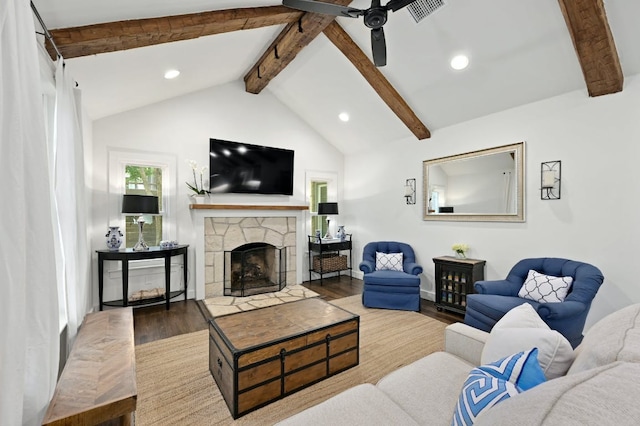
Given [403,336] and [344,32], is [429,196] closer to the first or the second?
[403,336]

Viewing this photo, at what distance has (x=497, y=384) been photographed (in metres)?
1.01

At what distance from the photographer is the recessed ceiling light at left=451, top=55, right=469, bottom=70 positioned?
321 centimetres

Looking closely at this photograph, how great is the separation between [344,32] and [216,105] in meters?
2.36

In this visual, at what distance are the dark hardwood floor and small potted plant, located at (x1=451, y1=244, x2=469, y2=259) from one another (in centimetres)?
81

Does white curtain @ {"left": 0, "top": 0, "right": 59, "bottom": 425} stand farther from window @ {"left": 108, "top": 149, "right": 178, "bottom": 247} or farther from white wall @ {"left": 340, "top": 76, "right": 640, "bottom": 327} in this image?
white wall @ {"left": 340, "top": 76, "right": 640, "bottom": 327}

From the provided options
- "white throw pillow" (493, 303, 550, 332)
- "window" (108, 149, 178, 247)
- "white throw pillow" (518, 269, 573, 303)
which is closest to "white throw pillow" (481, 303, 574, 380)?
"white throw pillow" (493, 303, 550, 332)

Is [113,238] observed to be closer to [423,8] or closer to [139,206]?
[139,206]

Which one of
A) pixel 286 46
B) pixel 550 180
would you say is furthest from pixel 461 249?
pixel 286 46

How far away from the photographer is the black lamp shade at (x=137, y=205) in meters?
3.62

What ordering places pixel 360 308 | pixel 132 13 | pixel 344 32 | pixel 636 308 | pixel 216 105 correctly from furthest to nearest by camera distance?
pixel 216 105 → pixel 360 308 → pixel 344 32 → pixel 132 13 → pixel 636 308

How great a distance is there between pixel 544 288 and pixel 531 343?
2.09 meters

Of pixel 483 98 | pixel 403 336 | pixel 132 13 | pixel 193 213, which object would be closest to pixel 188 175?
pixel 193 213

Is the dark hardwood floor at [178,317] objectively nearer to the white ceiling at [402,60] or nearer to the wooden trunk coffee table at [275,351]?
the wooden trunk coffee table at [275,351]

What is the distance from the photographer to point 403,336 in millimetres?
3104
